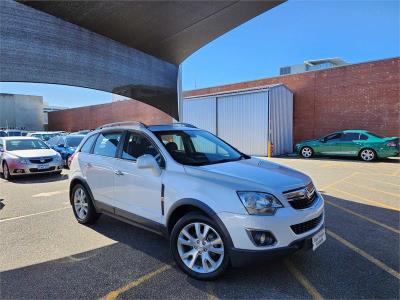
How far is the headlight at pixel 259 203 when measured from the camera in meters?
3.10

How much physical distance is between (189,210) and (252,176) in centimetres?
84

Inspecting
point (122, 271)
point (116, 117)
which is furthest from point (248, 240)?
point (116, 117)

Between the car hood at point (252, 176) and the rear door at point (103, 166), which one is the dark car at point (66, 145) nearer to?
the rear door at point (103, 166)

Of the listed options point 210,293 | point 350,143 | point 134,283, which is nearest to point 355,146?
point 350,143

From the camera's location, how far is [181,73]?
8.66 m

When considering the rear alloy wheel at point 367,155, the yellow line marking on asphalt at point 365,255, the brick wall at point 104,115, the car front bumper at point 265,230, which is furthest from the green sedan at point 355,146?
the brick wall at point 104,115

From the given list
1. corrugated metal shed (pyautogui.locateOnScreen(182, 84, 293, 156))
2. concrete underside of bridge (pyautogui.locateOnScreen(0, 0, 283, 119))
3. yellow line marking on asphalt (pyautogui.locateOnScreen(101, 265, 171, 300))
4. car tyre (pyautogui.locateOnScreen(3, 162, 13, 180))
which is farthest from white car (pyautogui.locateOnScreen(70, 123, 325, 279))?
corrugated metal shed (pyautogui.locateOnScreen(182, 84, 293, 156))

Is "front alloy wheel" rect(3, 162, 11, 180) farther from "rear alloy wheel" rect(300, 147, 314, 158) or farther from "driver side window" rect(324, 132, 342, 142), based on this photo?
"driver side window" rect(324, 132, 342, 142)

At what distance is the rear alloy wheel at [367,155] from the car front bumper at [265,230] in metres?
13.2

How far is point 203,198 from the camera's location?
10.9 ft

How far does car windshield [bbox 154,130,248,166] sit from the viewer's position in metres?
4.11

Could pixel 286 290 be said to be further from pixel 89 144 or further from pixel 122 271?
pixel 89 144

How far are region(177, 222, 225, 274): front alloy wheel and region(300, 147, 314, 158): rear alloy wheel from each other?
1449 centimetres

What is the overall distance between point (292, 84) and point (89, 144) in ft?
58.8
